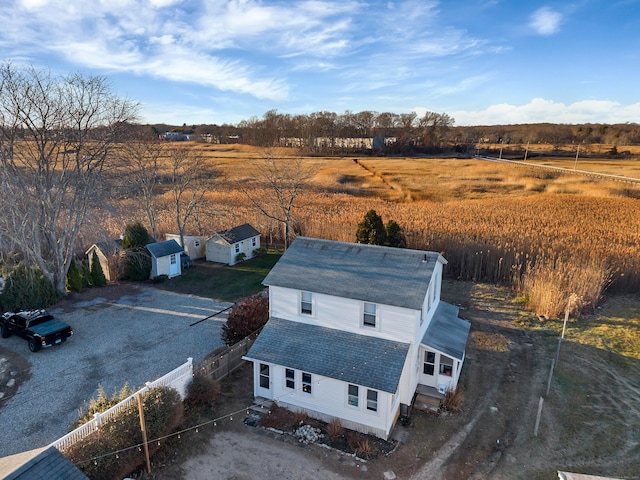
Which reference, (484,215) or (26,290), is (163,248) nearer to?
(26,290)

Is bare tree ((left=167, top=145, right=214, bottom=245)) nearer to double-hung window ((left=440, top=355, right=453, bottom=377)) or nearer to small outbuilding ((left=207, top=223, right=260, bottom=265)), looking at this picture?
small outbuilding ((left=207, top=223, right=260, bottom=265))

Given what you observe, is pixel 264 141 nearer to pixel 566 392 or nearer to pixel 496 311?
pixel 496 311

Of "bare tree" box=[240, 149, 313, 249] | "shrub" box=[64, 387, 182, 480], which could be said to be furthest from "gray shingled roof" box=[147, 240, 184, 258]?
"shrub" box=[64, 387, 182, 480]

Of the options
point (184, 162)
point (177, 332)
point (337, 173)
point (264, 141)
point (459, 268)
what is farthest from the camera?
point (264, 141)

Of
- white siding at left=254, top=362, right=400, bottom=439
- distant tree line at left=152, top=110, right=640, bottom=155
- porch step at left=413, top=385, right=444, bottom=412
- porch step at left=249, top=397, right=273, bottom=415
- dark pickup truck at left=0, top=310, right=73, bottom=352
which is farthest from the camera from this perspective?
distant tree line at left=152, top=110, right=640, bottom=155

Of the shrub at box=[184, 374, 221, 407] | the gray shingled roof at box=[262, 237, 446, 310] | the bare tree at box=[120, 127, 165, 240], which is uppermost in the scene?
the bare tree at box=[120, 127, 165, 240]

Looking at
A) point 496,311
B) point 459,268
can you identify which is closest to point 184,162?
point 459,268

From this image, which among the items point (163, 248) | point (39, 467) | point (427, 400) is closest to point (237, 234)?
point (163, 248)

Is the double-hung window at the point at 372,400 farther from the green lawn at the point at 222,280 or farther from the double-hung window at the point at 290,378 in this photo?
the green lawn at the point at 222,280
